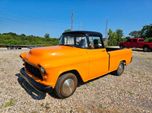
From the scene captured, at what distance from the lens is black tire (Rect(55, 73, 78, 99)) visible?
423 centimetres

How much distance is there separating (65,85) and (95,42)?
1.92m

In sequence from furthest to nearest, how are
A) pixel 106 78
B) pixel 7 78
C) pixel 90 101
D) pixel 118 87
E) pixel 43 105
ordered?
pixel 106 78 → pixel 7 78 → pixel 118 87 → pixel 90 101 → pixel 43 105

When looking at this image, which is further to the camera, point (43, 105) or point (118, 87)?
point (118, 87)

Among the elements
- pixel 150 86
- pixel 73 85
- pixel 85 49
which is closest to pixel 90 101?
pixel 73 85


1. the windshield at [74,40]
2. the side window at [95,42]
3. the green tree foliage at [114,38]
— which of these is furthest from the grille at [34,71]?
the green tree foliage at [114,38]

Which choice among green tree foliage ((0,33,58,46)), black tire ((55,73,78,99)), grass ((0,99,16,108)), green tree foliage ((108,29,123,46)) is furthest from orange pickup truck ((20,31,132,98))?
green tree foliage ((108,29,123,46))

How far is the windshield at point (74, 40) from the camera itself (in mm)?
5055

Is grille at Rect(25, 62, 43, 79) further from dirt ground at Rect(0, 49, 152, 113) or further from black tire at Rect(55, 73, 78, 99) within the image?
dirt ground at Rect(0, 49, 152, 113)

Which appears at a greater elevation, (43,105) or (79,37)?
(79,37)

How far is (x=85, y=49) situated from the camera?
4930 mm

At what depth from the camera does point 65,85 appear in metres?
4.42

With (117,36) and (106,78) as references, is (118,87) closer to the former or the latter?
(106,78)

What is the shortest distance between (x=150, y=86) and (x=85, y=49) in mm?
2918

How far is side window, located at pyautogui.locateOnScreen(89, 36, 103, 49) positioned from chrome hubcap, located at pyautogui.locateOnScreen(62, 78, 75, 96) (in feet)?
4.55
